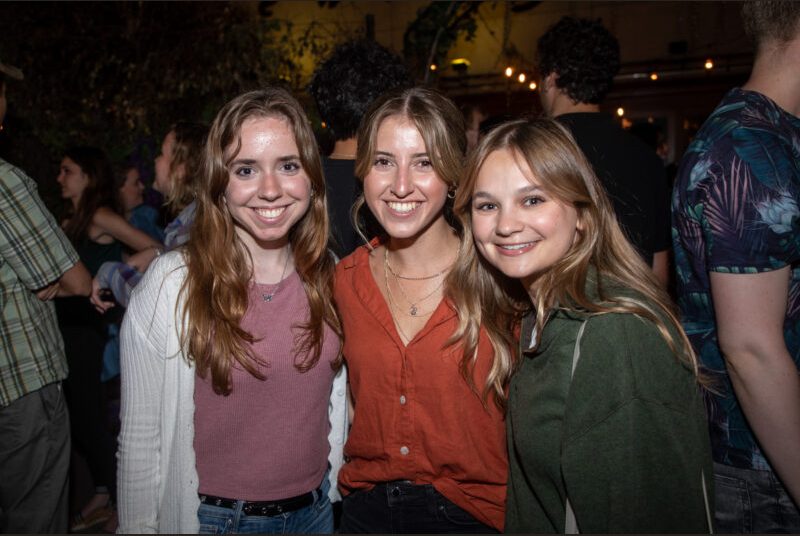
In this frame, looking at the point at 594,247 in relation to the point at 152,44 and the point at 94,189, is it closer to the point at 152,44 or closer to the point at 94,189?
the point at 94,189

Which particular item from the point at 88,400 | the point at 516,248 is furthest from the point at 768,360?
the point at 88,400

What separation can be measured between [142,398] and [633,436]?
1428 mm

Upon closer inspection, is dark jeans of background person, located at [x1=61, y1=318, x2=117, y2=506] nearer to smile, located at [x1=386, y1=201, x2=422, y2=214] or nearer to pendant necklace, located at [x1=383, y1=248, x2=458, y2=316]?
pendant necklace, located at [x1=383, y1=248, x2=458, y2=316]

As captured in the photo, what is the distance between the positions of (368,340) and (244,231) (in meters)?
0.59

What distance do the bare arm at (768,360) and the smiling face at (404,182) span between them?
35.3 inches

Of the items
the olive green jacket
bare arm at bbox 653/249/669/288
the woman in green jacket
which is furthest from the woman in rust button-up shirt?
bare arm at bbox 653/249/669/288

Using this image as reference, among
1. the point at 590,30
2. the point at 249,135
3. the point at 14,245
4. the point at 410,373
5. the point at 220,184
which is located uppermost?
the point at 590,30

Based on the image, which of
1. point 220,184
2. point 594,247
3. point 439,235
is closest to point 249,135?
point 220,184

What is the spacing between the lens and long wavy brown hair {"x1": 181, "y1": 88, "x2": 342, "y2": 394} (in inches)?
71.2

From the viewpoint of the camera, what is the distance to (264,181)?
1874 mm

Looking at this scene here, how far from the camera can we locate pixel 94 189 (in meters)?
4.02

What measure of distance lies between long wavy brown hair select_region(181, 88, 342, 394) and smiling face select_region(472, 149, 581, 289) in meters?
0.69

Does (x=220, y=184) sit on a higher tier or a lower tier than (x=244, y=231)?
higher

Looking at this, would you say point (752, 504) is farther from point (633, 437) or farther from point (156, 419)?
point (156, 419)
